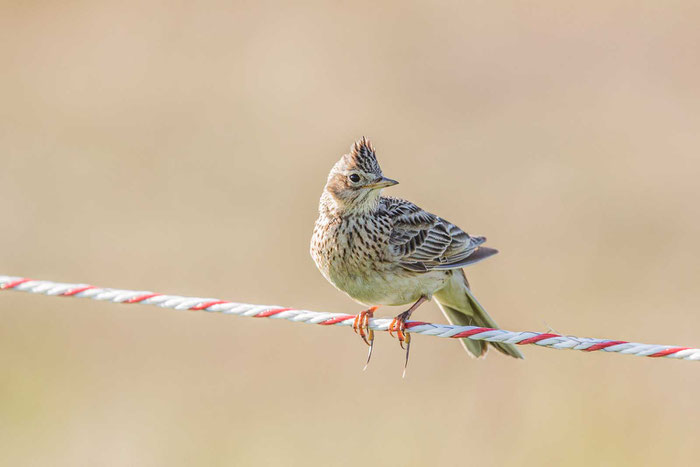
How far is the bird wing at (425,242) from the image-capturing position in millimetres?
7297

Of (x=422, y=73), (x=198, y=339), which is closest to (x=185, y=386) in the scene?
(x=198, y=339)

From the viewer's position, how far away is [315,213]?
1440 centimetres

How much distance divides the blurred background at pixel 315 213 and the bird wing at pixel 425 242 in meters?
2.70

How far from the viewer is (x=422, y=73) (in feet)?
62.8

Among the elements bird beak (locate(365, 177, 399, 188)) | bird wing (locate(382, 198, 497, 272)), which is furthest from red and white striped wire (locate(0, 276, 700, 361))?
bird beak (locate(365, 177, 399, 188))

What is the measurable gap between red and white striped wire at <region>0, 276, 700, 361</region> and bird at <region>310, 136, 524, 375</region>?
765mm

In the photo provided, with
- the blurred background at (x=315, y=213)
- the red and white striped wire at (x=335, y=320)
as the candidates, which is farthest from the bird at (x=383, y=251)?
the blurred background at (x=315, y=213)

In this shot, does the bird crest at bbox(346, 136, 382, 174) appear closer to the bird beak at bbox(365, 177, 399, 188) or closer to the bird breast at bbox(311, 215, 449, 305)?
the bird beak at bbox(365, 177, 399, 188)

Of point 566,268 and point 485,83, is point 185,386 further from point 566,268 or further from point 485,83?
point 485,83

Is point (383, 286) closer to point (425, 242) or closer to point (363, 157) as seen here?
point (425, 242)

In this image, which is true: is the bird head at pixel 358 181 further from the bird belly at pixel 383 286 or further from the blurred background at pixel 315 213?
the blurred background at pixel 315 213

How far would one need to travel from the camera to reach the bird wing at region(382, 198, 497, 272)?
23.9 feet

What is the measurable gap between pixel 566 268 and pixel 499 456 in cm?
410

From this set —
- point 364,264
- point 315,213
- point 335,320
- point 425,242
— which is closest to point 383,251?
point 364,264
